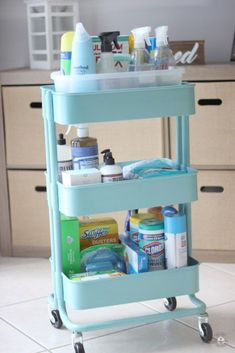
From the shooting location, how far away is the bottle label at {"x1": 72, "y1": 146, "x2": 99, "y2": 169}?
6.36ft

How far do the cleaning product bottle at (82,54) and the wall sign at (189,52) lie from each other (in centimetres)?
87

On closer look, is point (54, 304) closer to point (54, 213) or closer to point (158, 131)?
point (54, 213)

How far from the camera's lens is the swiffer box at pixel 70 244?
1.98 metres

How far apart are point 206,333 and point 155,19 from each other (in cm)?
139

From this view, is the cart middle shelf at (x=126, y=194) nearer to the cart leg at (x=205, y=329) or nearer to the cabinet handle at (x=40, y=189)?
the cart leg at (x=205, y=329)

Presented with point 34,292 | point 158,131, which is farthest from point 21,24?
point 34,292

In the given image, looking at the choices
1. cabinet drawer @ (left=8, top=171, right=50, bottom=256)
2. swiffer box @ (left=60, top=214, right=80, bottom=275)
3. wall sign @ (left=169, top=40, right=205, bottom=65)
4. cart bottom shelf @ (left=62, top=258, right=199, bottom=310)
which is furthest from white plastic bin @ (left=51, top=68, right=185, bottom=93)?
cabinet drawer @ (left=8, top=171, right=50, bottom=256)

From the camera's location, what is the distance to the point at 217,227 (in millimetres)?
2639

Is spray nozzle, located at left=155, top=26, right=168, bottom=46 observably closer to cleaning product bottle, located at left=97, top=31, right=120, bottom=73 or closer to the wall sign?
cleaning product bottle, located at left=97, top=31, right=120, bottom=73

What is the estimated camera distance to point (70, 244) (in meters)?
1.98

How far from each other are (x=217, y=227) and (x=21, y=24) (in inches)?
46.2

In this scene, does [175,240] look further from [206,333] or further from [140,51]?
[140,51]

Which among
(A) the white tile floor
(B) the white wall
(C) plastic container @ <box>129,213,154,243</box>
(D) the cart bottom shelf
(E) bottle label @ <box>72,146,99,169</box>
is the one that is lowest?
(A) the white tile floor

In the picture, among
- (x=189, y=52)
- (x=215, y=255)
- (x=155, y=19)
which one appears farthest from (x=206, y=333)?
(x=155, y=19)
